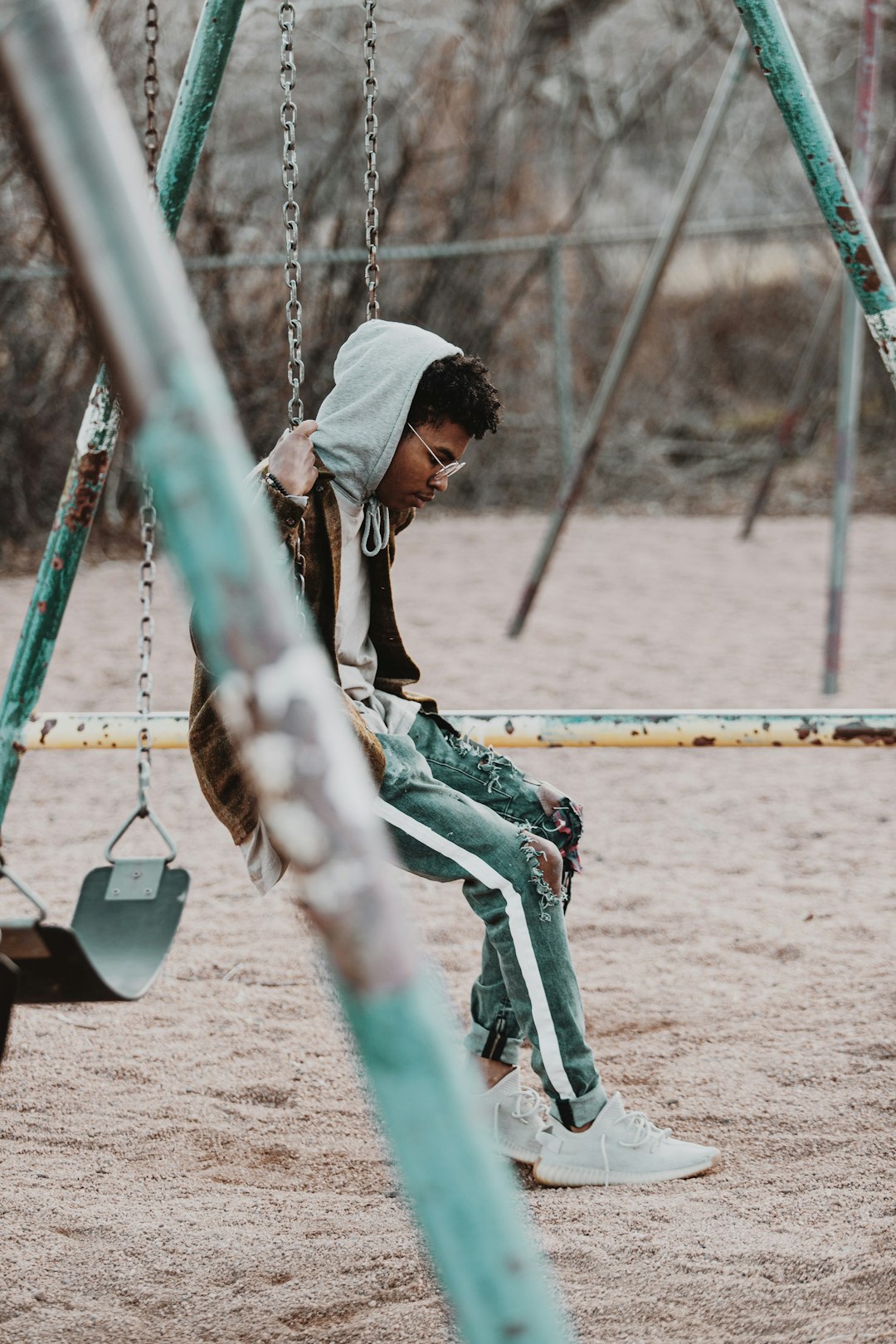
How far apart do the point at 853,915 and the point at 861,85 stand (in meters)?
2.96

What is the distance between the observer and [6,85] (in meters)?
0.92

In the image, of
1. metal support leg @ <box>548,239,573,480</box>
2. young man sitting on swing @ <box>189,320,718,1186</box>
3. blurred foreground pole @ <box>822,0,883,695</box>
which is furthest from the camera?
metal support leg @ <box>548,239,573,480</box>

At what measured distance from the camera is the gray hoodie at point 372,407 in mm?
1855

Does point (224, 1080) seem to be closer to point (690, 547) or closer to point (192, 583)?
point (192, 583)

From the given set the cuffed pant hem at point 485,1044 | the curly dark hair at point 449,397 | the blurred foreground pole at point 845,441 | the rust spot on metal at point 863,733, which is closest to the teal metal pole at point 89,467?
the curly dark hair at point 449,397

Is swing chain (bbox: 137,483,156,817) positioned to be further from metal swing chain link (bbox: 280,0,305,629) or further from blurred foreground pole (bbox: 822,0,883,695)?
blurred foreground pole (bbox: 822,0,883,695)

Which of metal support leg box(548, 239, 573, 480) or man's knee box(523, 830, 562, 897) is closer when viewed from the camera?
man's knee box(523, 830, 562, 897)

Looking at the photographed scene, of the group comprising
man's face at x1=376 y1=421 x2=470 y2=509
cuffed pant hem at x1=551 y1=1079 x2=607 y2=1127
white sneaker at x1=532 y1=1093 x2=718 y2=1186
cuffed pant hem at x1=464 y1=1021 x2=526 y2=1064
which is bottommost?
white sneaker at x1=532 y1=1093 x2=718 y2=1186

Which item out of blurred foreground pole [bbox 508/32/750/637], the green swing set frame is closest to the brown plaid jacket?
the green swing set frame

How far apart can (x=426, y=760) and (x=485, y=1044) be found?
0.50 metres

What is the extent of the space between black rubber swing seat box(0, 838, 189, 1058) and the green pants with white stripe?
0.43 metres

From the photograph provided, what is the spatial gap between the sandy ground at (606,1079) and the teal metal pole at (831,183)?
1.26 meters

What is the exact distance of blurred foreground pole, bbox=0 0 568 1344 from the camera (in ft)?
2.87

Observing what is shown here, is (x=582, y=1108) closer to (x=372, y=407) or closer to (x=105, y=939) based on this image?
(x=105, y=939)
